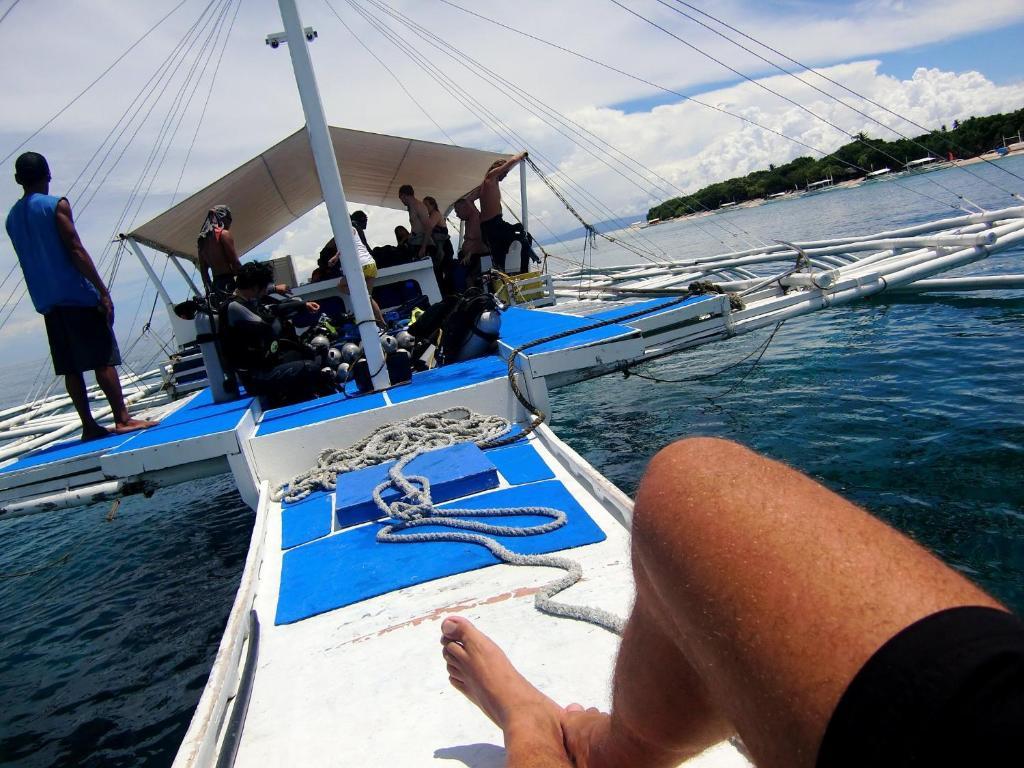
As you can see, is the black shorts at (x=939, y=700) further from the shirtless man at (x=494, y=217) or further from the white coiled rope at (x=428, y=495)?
the shirtless man at (x=494, y=217)

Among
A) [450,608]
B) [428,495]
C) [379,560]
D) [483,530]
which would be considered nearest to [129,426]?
[428,495]

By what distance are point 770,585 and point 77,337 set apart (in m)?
5.54

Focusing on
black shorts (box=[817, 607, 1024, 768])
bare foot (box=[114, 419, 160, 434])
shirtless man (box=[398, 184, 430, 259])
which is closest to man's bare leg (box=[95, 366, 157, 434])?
bare foot (box=[114, 419, 160, 434])

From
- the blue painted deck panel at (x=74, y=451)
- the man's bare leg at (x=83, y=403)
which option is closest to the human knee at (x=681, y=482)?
the blue painted deck panel at (x=74, y=451)

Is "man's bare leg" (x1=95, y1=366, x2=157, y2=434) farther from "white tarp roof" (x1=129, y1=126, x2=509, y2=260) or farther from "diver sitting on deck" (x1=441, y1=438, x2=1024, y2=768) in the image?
"diver sitting on deck" (x1=441, y1=438, x2=1024, y2=768)

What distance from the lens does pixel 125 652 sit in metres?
3.99

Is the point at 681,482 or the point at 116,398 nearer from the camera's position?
the point at 681,482

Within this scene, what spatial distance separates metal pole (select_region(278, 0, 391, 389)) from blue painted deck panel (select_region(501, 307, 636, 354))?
4.70ft

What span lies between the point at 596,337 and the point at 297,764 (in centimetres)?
395

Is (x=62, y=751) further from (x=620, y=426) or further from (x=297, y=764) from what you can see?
(x=620, y=426)

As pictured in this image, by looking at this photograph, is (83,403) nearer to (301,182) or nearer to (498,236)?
(301,182)

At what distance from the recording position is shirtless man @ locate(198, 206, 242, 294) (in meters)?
6.64

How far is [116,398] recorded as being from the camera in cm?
538

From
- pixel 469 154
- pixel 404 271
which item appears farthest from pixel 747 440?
pixel 469 154
